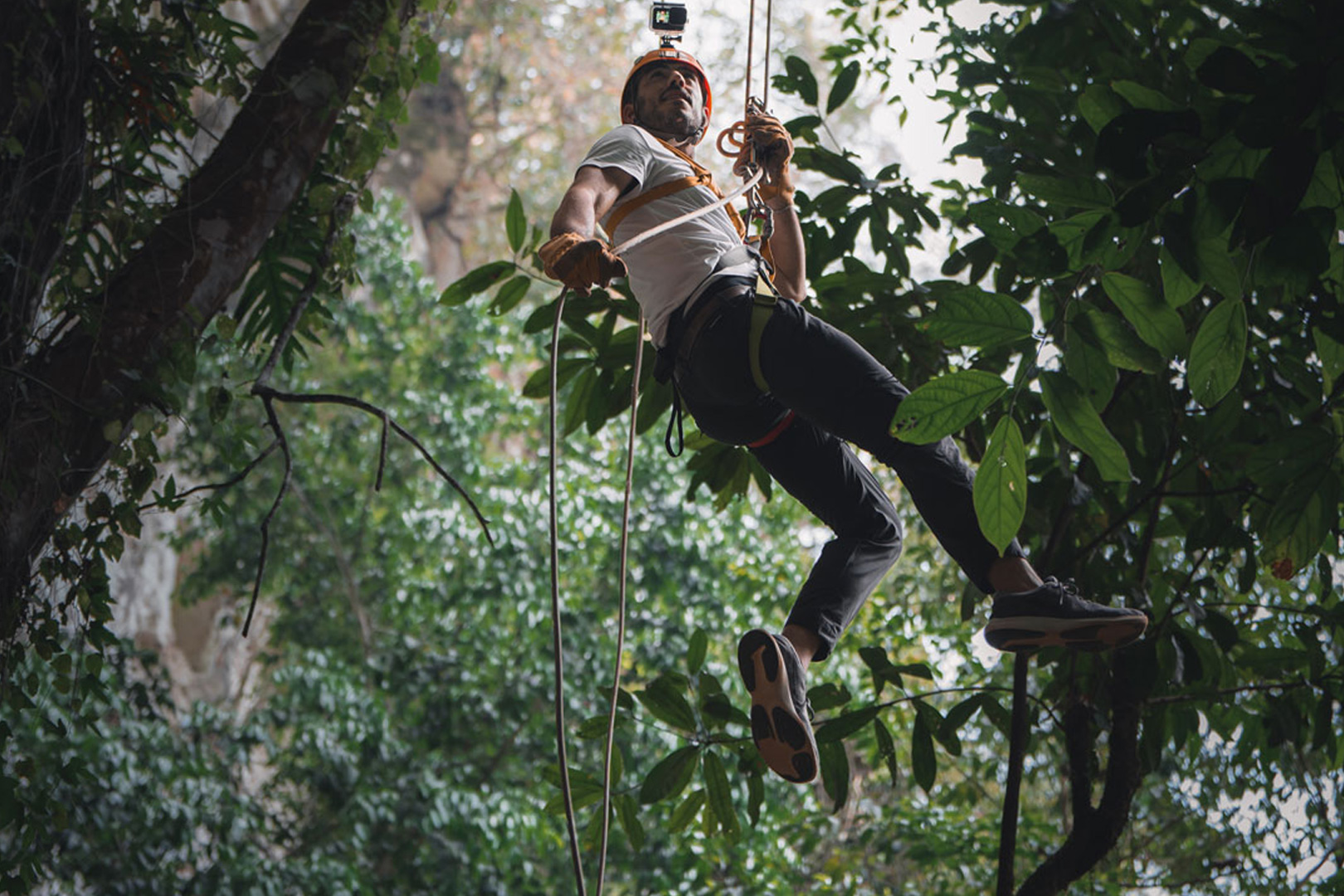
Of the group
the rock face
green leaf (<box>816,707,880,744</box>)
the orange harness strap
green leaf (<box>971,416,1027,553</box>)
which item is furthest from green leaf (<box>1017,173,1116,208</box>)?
the rock face

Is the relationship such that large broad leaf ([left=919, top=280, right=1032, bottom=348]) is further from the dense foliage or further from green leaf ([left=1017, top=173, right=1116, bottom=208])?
green leaf ([left=1017, top=173, right=1116, bottom=208])

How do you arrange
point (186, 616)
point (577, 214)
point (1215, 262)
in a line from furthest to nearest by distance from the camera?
point (186, 616), point (577, 214), point (1215, 262)

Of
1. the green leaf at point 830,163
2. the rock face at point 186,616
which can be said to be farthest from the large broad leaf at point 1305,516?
the rock face at point 186,616

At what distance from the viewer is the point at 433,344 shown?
21.1ft

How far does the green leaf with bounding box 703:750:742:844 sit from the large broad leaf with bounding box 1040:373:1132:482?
108cm

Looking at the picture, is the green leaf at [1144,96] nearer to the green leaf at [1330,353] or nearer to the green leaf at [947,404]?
the green leaf at [947,404]

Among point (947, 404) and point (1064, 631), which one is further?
point (1064, 631)

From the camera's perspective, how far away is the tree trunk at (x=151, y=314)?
188 cm

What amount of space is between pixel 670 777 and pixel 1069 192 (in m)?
1.29

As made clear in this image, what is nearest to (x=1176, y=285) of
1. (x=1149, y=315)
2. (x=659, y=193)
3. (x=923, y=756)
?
(x=1149, y=315)

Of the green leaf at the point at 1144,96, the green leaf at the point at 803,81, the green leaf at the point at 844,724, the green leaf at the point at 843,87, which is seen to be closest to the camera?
the green leaf at the point at 1144,96

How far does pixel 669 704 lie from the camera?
2.12 m

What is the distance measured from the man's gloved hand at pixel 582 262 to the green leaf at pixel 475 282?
0.81 m

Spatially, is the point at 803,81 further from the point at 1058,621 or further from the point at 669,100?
the point at 1058,621
